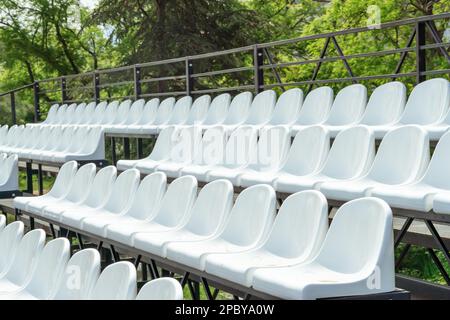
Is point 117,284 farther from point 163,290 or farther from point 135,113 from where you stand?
point 135,113

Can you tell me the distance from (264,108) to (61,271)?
3279 millimetres

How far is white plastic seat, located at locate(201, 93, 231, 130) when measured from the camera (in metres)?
6.94

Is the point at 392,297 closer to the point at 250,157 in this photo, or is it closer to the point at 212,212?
the point at 212,212

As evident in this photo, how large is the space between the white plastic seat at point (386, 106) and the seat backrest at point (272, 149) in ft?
1.90

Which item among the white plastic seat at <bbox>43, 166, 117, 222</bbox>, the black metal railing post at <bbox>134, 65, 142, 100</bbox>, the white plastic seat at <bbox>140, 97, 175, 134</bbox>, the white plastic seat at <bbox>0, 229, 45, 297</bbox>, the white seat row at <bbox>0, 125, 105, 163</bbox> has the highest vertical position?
the black metal railing post at <bbox>134, 65, 142, 100</bbox>

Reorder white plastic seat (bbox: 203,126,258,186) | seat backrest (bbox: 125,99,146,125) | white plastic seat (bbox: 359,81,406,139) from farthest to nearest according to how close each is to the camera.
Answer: seat backrest (bbox: 125,99,146,125) → white plastic seat (bbox: 203,126,258,186) → white plastic seat (bbox: 359,81,406,139)

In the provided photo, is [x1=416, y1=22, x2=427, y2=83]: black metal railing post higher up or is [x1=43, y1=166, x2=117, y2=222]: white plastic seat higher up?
[x1=416, y1=22, x2=427, y2=83]: black metal railing post

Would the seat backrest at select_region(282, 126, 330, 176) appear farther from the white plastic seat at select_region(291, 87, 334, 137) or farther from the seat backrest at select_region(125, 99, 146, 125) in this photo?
the seat backrest at select_region(125, 99, 146, 125)

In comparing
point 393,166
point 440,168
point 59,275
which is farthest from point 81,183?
point 440,168

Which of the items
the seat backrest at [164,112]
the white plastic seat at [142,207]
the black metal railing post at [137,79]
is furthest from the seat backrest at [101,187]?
the black metal railing post at [137,79]

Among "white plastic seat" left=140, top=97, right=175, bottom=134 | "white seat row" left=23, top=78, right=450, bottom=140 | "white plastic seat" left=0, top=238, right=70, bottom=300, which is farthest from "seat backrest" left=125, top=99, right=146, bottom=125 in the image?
"white plastic seat" left=0, top=238, right=70, bottom=300

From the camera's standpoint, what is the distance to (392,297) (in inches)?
101

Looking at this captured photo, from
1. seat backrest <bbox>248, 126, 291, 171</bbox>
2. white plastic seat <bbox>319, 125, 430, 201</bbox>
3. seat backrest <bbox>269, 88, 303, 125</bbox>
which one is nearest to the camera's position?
white plastic seat <bbox>319, 125, 430, 201</bbox>
